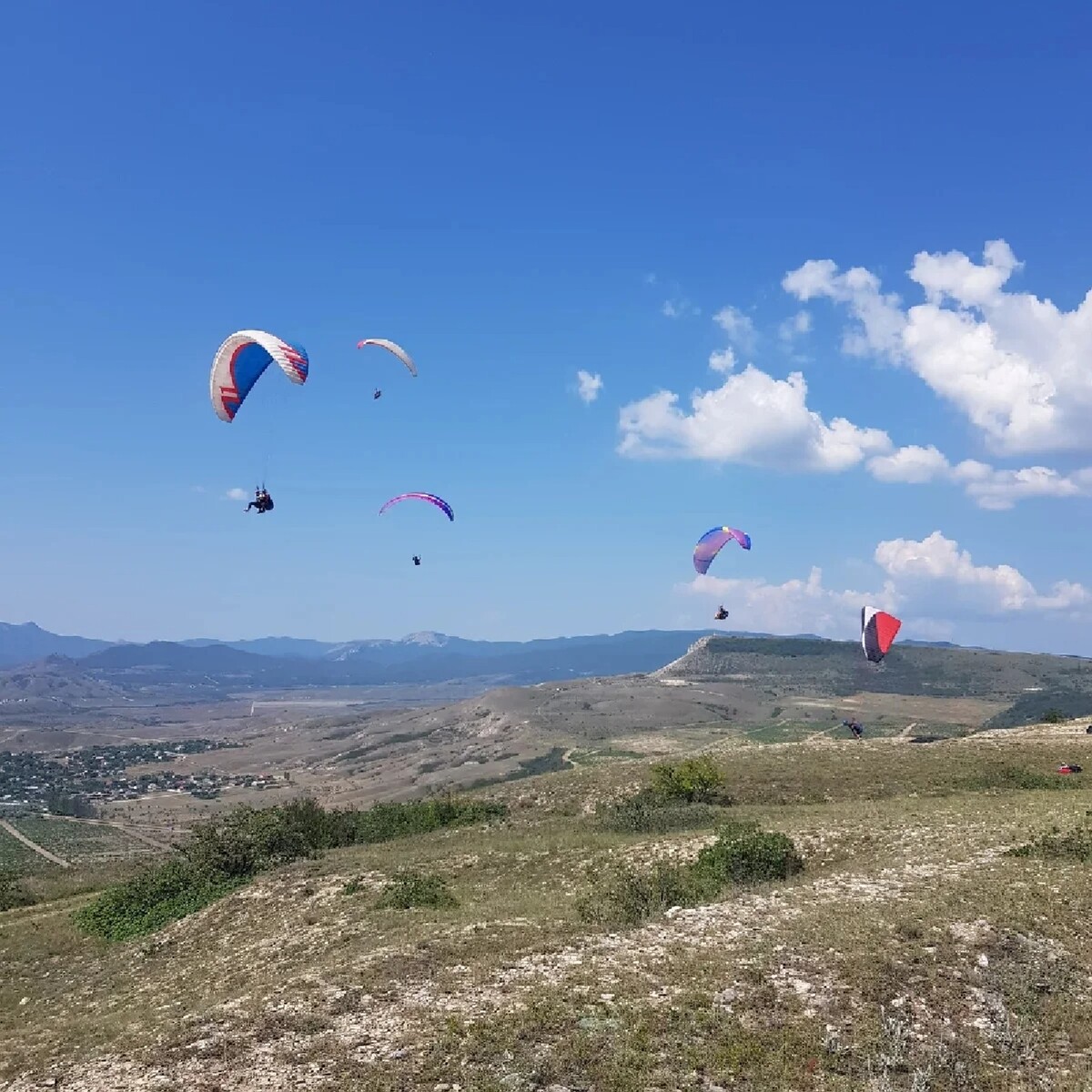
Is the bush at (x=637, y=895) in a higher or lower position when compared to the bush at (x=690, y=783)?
higher

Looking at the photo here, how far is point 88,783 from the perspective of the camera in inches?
6481

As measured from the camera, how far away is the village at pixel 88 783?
13700cm

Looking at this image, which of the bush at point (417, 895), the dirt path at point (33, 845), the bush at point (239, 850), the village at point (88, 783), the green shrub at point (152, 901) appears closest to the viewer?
the bush at point (417, 895)

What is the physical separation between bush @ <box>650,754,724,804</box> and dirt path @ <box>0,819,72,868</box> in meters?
57.8

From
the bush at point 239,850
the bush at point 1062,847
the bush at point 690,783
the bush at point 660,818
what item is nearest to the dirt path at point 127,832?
the bush at point 239,850

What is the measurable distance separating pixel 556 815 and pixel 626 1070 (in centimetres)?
2850

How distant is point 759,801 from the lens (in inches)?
1526

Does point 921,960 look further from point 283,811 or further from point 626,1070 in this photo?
point 283,811

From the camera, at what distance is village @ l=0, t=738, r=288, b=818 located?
449 feet

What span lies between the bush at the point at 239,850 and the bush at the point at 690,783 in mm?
8751

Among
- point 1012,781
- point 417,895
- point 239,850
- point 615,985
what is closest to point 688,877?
point 417,895

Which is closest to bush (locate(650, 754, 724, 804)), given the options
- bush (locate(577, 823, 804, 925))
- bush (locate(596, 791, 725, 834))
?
bush (locate(596, 791, 725, 834))

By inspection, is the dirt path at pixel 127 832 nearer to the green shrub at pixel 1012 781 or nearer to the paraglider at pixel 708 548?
the paraglider at pixel 708 548

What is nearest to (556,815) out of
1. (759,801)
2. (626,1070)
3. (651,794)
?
(651,794)
